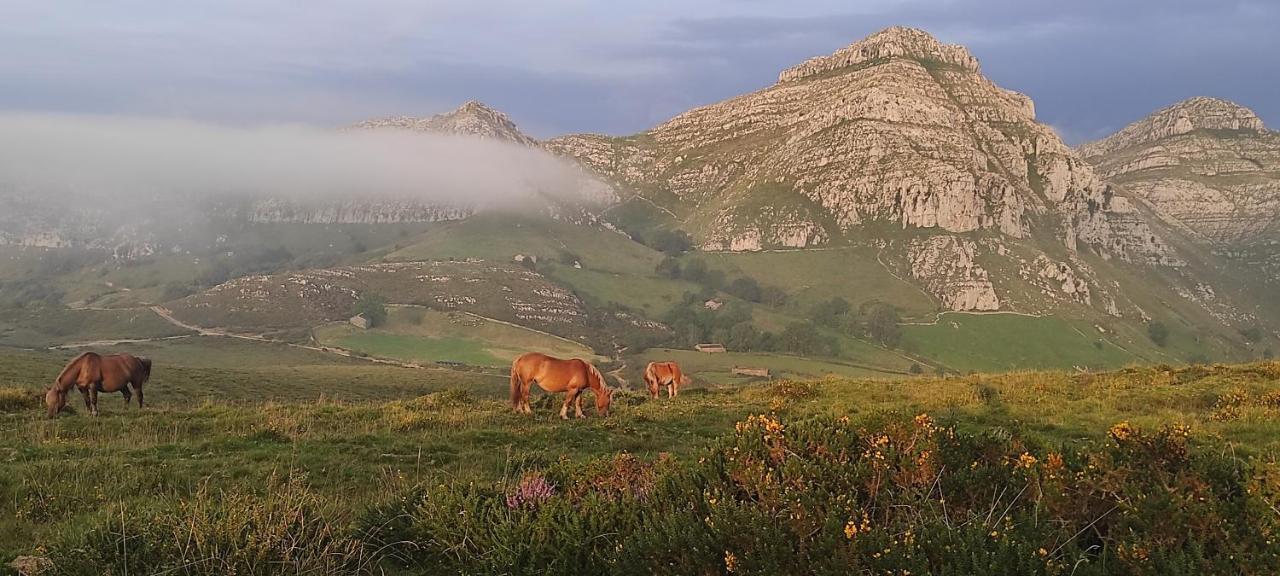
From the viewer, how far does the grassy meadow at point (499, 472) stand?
5.70m

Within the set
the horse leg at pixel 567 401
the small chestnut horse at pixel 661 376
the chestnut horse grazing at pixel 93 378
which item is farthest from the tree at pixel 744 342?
the chestnut horse grazing at pixel 93 378

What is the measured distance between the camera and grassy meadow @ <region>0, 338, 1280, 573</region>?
5.70 metres

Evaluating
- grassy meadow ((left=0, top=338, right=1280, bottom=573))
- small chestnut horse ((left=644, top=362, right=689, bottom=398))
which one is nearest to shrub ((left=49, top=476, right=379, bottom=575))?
grassy meadow ((left=0, top=338, right=1280, bottom=573))

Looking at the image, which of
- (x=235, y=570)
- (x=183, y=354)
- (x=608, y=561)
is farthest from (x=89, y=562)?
(x=183, y=354)

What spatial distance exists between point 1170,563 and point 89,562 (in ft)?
27.3

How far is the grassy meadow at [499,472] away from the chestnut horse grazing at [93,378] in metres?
0.70

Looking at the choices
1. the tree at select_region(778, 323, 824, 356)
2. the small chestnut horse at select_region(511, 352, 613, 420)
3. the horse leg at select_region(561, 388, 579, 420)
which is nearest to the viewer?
the horse leg at select_region(561, 388, 579, 420)

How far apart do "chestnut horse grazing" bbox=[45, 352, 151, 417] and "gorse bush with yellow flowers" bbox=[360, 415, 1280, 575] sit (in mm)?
16072

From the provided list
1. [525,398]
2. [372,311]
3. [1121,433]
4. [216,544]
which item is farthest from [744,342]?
[216,544]

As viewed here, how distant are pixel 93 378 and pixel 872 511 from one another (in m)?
21.6

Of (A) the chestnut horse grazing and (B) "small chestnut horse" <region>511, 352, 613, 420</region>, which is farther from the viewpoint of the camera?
(B) "small chestnut horse" <region>511, 352, 613, 420</region>

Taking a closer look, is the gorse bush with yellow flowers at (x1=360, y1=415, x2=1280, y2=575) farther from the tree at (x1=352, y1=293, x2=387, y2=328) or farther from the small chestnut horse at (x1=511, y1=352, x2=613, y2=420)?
the tree at (x1=352, y1=293, x2=387, y2=328)

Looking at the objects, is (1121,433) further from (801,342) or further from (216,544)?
(801,342)

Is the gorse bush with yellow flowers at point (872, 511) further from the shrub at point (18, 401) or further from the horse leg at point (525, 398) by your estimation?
the shrub at point (18, 401)
